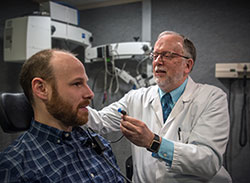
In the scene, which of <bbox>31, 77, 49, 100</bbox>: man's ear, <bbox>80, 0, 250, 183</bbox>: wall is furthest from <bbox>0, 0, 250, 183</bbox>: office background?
<bbox>31, 77, 49, 100</bbox>: man's ear

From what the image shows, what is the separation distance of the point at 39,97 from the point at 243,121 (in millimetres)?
1992

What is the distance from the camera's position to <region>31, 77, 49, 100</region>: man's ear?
0.92 metres

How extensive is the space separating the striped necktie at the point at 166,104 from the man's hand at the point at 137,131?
41 cm

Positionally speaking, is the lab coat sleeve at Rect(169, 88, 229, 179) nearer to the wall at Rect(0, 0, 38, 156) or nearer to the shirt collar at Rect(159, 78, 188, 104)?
the shirt collar at Rect(159, 78, 188, 104)

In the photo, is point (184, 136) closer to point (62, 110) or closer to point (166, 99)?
point (166, 99)

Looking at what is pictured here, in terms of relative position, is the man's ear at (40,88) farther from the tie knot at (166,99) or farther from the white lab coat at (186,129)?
the tie knot at (166,99)

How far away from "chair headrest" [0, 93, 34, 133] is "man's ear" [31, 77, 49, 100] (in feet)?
0.37

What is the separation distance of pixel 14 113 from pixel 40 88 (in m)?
0.17

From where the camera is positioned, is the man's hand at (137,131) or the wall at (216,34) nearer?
the man's hand at (137,131)

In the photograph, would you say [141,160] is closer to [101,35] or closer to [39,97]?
[39,97]

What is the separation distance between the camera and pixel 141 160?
4.55 ft

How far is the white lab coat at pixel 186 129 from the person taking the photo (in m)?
1.09

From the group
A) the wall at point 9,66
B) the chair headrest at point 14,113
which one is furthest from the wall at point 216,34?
the chair headrest at point 14,113

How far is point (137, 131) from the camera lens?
97 cm
